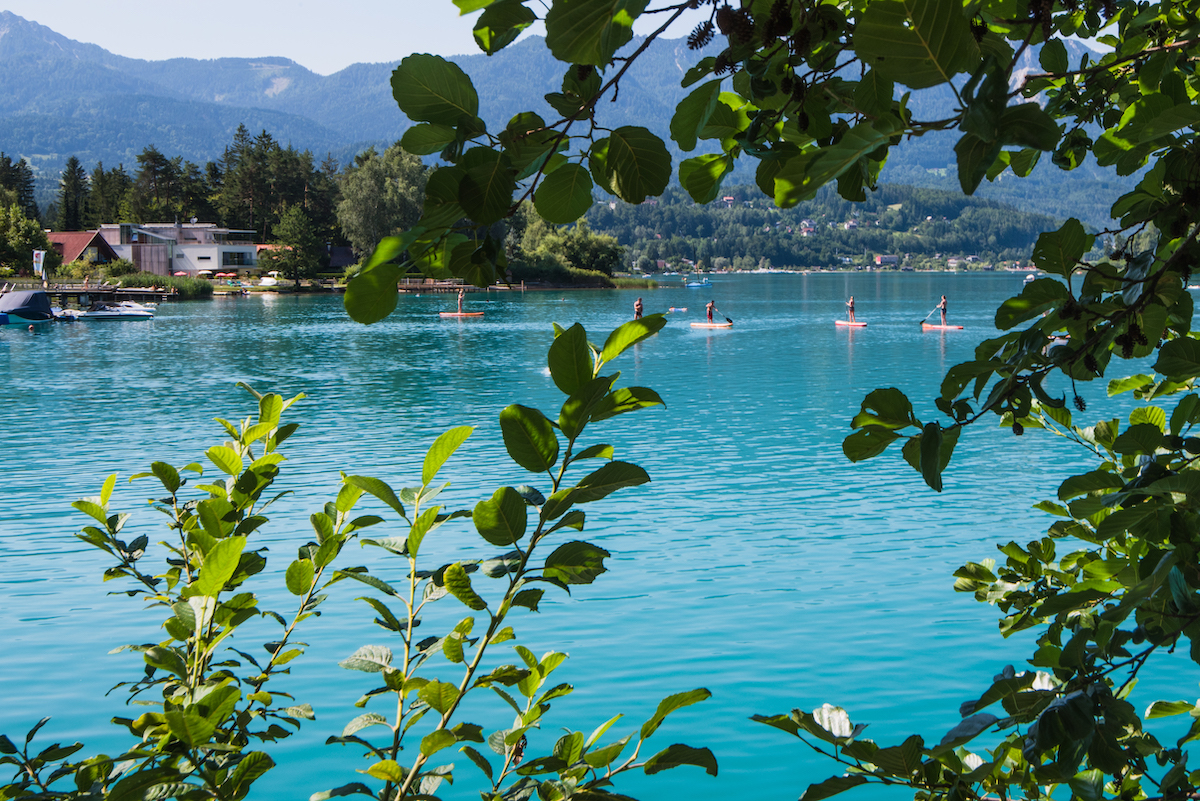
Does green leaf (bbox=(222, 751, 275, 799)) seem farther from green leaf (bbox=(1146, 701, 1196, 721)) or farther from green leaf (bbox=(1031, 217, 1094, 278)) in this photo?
green leaf (bbox=(1146, 701, 1196, 721))

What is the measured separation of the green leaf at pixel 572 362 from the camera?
44.2 inches

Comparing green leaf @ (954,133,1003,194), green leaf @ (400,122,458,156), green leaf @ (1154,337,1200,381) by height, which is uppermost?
green leaf @ (400,122,458,156)

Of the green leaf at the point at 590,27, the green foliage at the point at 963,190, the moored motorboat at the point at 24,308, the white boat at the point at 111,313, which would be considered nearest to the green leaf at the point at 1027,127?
the green foliage at the point at 963,190

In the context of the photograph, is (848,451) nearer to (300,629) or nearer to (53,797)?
(53,797)

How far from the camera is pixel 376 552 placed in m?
12.5

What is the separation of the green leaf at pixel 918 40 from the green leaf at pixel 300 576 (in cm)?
151

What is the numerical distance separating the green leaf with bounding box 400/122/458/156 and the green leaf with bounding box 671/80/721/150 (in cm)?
34

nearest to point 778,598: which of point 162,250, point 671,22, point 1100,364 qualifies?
point 1100,364

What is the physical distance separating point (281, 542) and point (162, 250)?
94.2 meters

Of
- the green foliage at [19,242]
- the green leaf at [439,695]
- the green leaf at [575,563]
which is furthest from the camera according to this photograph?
the green foliage at [19,242]

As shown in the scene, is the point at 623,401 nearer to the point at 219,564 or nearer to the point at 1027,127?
the point at 1027,127

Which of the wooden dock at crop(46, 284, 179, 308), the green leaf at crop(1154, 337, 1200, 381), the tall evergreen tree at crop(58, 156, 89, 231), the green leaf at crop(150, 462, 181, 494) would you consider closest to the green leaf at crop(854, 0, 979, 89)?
the green leaf at crop(1154, 337, 1200, 381)

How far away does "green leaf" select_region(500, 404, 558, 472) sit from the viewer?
1.17 metres

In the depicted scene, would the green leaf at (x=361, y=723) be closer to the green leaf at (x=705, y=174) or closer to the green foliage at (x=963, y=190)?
the green foliage at (x=963, y=190)
